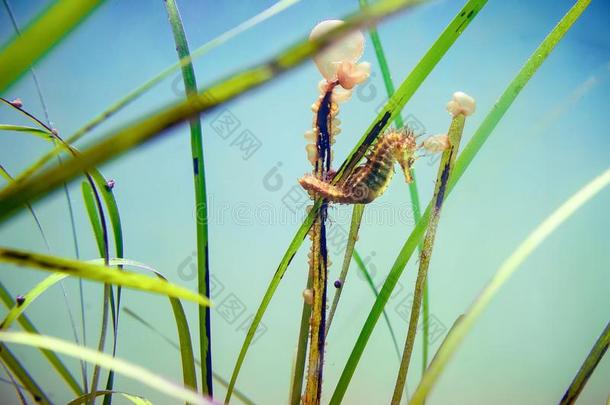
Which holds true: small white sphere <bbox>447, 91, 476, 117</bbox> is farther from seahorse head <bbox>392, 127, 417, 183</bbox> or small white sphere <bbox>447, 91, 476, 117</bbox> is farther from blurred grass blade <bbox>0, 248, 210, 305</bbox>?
blurred grass blade <bbox>0, 248, 210, 305</bbox>

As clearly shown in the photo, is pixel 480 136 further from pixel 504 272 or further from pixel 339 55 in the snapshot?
pixel 504 272

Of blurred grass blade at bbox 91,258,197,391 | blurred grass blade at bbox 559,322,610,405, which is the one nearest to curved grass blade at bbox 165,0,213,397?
blurred grass blade at bbox 91,258,197,391

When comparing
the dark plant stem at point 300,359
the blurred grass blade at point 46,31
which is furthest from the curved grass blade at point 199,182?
the blurred grass blade at point 46,31

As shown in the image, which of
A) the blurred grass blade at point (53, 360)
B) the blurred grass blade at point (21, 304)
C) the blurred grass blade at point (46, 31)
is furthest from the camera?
the blurred grass blade at point (53, 360)

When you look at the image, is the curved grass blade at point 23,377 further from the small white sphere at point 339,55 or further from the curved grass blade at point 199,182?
the small white sphere at point 339,55

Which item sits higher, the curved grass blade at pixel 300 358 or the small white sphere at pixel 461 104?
the small white sphere at pixel 461 104
